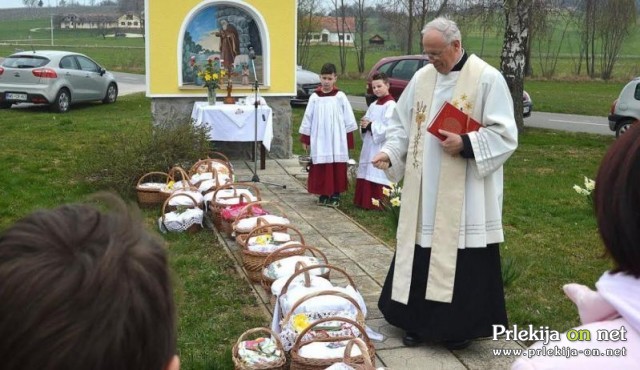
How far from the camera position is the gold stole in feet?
13.9

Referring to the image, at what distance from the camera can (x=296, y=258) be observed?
503 cm

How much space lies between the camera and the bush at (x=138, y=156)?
8656mm

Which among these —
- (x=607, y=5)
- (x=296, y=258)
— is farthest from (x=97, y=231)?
(x=607, y=5)

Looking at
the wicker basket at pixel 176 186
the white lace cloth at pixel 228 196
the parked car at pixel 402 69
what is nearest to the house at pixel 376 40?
the parked car at pixel 402 69

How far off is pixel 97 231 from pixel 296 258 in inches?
155

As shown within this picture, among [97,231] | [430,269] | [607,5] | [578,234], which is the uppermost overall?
[607,5]

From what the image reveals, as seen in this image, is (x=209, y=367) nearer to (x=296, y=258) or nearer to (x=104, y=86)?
(x=296, y=258)

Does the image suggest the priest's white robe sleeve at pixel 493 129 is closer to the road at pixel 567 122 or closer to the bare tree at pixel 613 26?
the road at pixel 567 122

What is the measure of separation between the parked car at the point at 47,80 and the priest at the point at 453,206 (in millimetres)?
14626

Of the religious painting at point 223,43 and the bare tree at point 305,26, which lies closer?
the religious painting at point 223,43

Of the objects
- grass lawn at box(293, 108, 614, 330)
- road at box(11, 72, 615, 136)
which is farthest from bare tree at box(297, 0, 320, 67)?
grass lawn at box(293, 108, 614, 330)

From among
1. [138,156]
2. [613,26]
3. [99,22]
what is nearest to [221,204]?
[138,156]

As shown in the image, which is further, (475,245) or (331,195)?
(331,195)

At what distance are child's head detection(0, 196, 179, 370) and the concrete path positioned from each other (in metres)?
3.23
